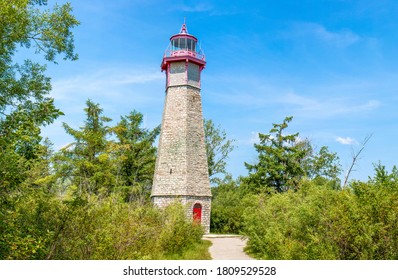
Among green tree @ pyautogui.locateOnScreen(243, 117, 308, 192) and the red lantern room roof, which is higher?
the red lantern room roof

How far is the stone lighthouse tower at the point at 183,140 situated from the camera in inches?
922

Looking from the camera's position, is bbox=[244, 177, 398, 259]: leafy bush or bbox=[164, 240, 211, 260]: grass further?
bbox=[164, 240, 211, 260]: grass

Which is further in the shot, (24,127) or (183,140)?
(183,140)

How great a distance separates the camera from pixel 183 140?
23.9 metres

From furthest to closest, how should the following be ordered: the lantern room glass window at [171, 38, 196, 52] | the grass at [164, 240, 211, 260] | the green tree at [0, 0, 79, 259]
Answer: the lantern room glass window at [171, 38, 196, 52], the grass at [164, 240, 211, 260], the green tree at [0, 0, 79, 259]

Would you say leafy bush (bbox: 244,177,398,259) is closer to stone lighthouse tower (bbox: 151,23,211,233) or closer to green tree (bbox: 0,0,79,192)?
green tree (bbox: 0,0,79,192)

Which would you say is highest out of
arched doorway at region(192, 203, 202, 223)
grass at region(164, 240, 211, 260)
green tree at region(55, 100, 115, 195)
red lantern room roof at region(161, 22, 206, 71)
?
red lantern room roof at region(161, 22, 206, 71)

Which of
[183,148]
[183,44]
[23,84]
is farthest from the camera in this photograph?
[183,44]

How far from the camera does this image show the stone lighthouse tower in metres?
23.4

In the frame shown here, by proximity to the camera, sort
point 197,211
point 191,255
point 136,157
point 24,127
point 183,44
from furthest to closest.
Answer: point 136,157
point 183,44
point 197,211
point 191,255
point 24,127

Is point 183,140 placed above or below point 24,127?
above

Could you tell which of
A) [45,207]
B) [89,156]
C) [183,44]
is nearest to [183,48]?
[183,44]

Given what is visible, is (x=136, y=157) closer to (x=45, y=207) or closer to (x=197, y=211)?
(x=197, y=211)

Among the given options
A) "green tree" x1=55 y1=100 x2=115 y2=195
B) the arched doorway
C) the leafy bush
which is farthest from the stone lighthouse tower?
the leafy bush
